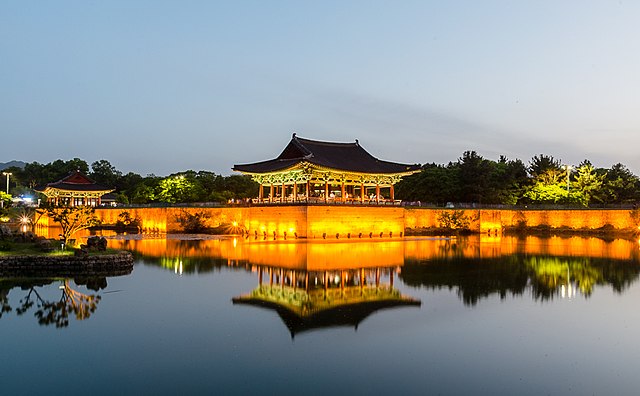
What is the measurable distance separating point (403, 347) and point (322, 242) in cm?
2175

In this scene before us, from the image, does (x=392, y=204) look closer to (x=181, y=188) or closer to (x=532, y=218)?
(x=532, y=218)

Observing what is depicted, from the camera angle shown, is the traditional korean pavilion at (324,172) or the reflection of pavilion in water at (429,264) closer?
the reflection of pavilion in water at (429,264)

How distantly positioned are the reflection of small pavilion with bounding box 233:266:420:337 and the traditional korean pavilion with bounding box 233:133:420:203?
16.1m

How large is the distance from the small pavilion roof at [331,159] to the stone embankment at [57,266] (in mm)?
18228

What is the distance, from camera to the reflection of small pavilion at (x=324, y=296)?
39.7 feet

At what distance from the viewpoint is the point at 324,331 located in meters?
10.9

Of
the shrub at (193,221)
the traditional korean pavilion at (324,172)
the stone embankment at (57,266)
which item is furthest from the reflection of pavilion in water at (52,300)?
the shrub at (193,221)

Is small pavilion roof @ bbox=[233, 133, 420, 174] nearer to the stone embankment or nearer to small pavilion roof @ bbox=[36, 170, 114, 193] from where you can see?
the stone embankment

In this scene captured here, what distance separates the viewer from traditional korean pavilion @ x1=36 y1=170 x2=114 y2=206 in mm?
57312

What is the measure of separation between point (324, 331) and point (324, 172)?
25733 millimetres

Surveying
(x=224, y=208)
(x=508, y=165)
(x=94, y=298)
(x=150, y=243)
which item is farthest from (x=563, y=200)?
(x=94, y=298)

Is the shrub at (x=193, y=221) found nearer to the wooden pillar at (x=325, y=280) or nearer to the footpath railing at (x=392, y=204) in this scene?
the footpath railing at (x=392, y=204)

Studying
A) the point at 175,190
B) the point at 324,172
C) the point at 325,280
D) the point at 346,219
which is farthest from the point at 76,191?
the point at 325,280

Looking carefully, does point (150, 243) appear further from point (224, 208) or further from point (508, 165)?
point (508, 165)
